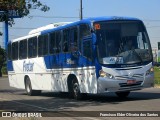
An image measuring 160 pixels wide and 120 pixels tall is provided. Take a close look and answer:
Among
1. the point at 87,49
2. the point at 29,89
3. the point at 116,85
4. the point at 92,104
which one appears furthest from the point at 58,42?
the point at 29,89

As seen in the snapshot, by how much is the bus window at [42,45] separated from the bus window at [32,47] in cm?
69

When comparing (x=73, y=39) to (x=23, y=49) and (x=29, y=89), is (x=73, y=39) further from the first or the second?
(x=29, y=89)

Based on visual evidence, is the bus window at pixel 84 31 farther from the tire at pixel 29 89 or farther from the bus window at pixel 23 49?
the tire at pixel 29 89

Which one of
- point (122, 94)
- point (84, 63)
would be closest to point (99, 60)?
point (84, 63)

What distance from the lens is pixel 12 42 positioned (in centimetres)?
2884

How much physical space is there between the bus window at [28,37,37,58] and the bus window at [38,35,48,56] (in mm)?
694

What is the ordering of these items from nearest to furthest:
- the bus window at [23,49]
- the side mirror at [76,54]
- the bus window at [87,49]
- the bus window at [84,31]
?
the bus window at [87,49]
the bus window at [84,31]
the side mirror at [76,54]
the bus window at [23,49]

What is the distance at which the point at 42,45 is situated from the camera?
23484mm

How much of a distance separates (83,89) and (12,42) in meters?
10.7

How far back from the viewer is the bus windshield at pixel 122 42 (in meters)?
18.1

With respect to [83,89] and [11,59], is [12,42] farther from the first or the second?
[83,89]

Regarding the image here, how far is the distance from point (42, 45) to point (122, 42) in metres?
6.14

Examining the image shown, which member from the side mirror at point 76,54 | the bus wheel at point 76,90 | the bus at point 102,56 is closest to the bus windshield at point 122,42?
the bus at point 102,56

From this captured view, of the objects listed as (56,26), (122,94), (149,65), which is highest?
(56,26)
